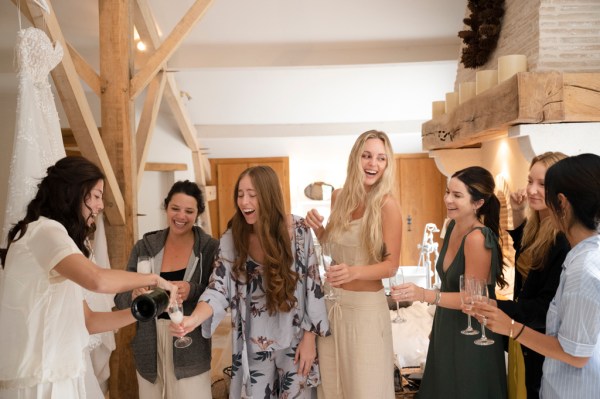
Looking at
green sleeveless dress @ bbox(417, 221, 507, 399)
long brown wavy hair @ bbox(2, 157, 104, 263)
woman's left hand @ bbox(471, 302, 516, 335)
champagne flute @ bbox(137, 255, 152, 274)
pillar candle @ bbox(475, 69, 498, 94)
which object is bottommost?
green sleeveless dress @ bbox(417, 221, 507, 399)

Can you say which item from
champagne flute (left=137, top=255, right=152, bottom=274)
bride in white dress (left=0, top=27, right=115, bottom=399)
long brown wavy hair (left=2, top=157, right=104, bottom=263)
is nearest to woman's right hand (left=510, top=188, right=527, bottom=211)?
→ champagne flute (left=137, top=255, right=152, bottom=274)

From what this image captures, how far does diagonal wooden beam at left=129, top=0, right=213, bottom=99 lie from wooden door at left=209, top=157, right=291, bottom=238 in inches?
173

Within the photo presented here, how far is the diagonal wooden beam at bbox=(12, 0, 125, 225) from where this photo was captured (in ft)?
8.29

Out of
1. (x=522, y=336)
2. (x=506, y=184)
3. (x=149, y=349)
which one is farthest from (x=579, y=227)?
(x=506, y=184)

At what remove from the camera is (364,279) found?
7.01 ft

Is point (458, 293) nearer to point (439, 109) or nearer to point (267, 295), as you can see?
point (267, 295)

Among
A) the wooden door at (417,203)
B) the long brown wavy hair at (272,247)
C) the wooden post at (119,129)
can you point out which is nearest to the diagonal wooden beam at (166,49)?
the wooden post at (119,129)

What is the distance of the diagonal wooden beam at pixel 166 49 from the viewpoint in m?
3.32

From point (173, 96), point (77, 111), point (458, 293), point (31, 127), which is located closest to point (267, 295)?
point (458, 293)

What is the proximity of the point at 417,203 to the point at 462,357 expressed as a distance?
643cm

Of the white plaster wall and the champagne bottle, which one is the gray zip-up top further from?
the white plaster wall

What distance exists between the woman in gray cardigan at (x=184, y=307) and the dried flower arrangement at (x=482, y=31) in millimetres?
2517

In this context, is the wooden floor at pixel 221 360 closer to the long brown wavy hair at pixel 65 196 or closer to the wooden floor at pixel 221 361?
the wooden floor at pixel 221 361

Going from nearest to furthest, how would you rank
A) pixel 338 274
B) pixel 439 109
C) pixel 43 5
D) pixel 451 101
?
pixel 338 274, pixel 43 5, pixel 451 101, pixel 439 109
